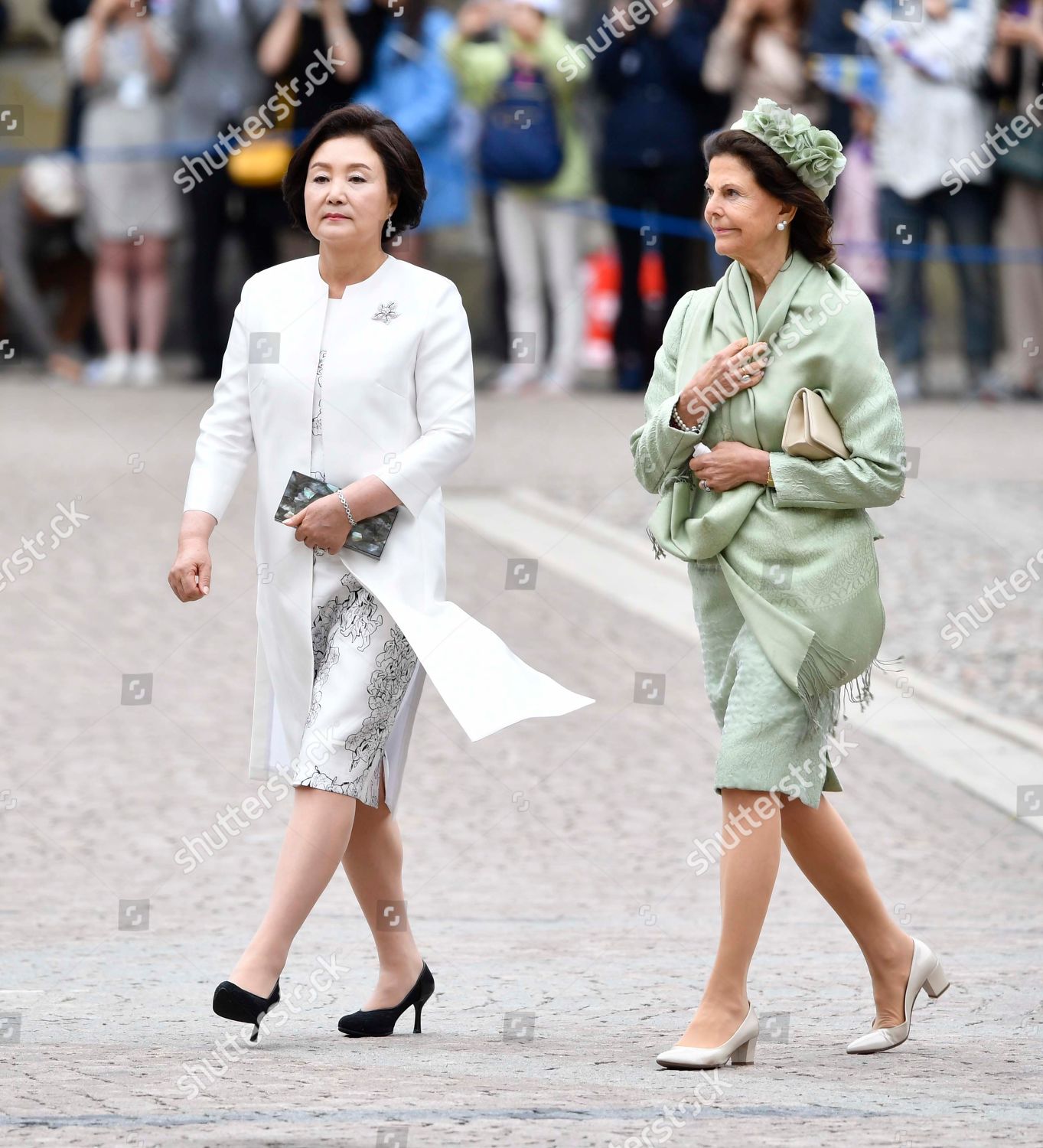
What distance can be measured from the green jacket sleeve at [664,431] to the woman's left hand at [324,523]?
Result: 0.57 m

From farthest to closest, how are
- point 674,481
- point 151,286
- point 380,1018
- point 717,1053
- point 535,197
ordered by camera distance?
point 151,286 → point 535,197 → point 380,1018 → point 674,481 → point 717,1053

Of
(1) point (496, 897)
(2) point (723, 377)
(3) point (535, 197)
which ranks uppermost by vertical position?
(3) point (535, 197)

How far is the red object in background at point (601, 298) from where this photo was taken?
1581cm

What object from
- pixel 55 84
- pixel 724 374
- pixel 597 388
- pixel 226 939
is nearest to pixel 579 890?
pixel 226 939

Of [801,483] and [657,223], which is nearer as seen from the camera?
[801,483]

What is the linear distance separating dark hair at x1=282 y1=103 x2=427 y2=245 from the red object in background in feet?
35.0

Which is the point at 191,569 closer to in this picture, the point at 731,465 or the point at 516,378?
the point at 731,465

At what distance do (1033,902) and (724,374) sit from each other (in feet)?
7.40

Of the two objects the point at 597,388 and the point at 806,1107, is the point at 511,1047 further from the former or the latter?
the point at 597,388

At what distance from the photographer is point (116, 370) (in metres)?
14.9

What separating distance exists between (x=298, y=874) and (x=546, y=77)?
1003cm

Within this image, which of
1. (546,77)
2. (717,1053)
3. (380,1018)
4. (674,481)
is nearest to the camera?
(717,1053)

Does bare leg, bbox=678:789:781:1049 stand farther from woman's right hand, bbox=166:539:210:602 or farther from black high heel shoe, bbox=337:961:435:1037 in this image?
woman's right hand, bbox=166:539:210:602

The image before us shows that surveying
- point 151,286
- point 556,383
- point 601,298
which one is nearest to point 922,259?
point 556,383
